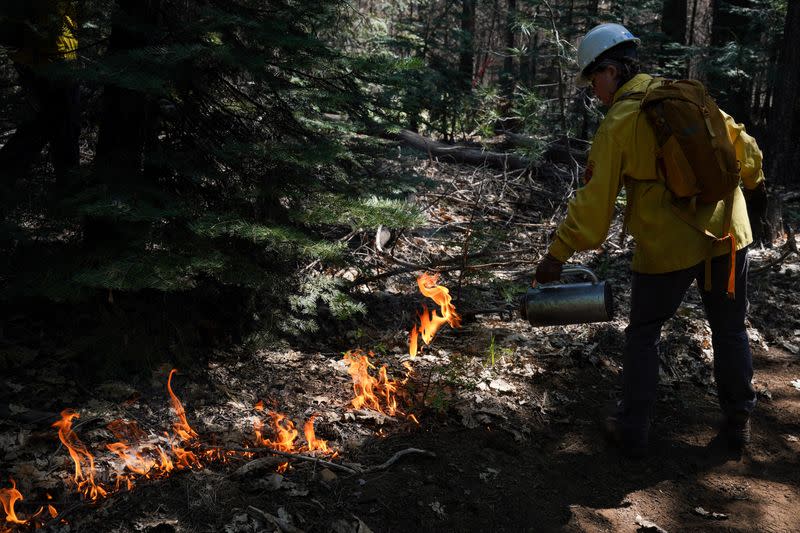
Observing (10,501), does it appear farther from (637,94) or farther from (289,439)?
(637,94)

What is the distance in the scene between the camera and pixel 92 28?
4535 mm

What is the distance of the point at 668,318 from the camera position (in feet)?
12.3

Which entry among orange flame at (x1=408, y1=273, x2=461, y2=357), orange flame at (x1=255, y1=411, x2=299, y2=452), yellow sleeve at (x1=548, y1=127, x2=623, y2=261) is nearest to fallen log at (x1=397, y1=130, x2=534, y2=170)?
orange flame at (x1=408, y1=273, x2=461, y2=357)

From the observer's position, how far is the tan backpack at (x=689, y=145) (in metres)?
3.32

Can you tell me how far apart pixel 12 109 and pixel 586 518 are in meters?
4.89

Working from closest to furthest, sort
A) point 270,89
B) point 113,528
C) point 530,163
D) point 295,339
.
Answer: point 113,528 < point 270,89 < point 295,339 < point 530,163

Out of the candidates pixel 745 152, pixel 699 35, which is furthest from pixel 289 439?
pixel 699 35

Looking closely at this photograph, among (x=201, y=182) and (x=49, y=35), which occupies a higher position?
(x=49, y=35)

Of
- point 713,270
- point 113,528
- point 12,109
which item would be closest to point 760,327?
point 713,270

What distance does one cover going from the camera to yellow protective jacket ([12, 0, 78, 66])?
399 cm

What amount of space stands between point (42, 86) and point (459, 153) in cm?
748

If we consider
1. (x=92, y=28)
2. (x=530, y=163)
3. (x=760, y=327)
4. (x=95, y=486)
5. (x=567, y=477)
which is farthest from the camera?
(x=530, y=163)

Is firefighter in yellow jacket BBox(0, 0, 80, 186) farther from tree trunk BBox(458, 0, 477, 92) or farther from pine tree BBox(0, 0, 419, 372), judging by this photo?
tree trunk BBox(458, 0, 477, 92)

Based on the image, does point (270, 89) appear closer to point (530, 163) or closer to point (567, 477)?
point (567, 477)
